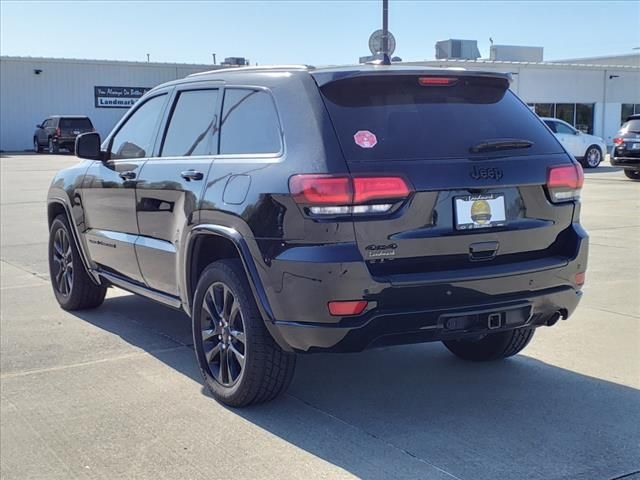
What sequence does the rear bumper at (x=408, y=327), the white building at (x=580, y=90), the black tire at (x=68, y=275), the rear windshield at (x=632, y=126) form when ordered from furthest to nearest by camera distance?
the white building at (x=580, y=90) < the rear windshield at (x=632, y=126) < the black tire at (x=68, y=275) < the rear bumper at (x=408, y=327)

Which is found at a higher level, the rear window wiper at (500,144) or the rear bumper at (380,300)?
the rear window wiper at (500,144)

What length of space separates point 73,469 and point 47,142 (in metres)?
38.6

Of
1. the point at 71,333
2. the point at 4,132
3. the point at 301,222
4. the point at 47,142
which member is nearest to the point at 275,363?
the point at 301,222

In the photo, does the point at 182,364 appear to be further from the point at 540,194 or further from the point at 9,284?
the point at 9,284

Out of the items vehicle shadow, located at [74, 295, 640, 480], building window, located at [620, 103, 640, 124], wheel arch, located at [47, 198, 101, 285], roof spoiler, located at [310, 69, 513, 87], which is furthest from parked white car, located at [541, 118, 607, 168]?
roof spoiler, located at [310, 69, 513, 87]

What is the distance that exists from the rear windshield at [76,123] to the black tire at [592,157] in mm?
23455

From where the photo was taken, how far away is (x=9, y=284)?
8.37 metres

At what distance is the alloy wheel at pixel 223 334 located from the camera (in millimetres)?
4559

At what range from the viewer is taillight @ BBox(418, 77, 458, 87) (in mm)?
4383

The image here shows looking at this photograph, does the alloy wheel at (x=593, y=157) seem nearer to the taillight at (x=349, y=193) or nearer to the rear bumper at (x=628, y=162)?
the rear bumper at (x=628, y=162)

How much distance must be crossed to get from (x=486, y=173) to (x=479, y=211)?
0.20 meters

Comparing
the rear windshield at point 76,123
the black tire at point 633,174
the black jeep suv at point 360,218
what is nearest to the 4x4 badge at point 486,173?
the black jeep suv at point 360,218

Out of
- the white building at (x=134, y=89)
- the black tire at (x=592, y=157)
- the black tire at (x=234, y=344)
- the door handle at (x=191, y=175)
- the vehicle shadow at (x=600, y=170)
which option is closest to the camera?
the black tire at (x=234, y=344)

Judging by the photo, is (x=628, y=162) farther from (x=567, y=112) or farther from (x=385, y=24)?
(x=567, y=112)
